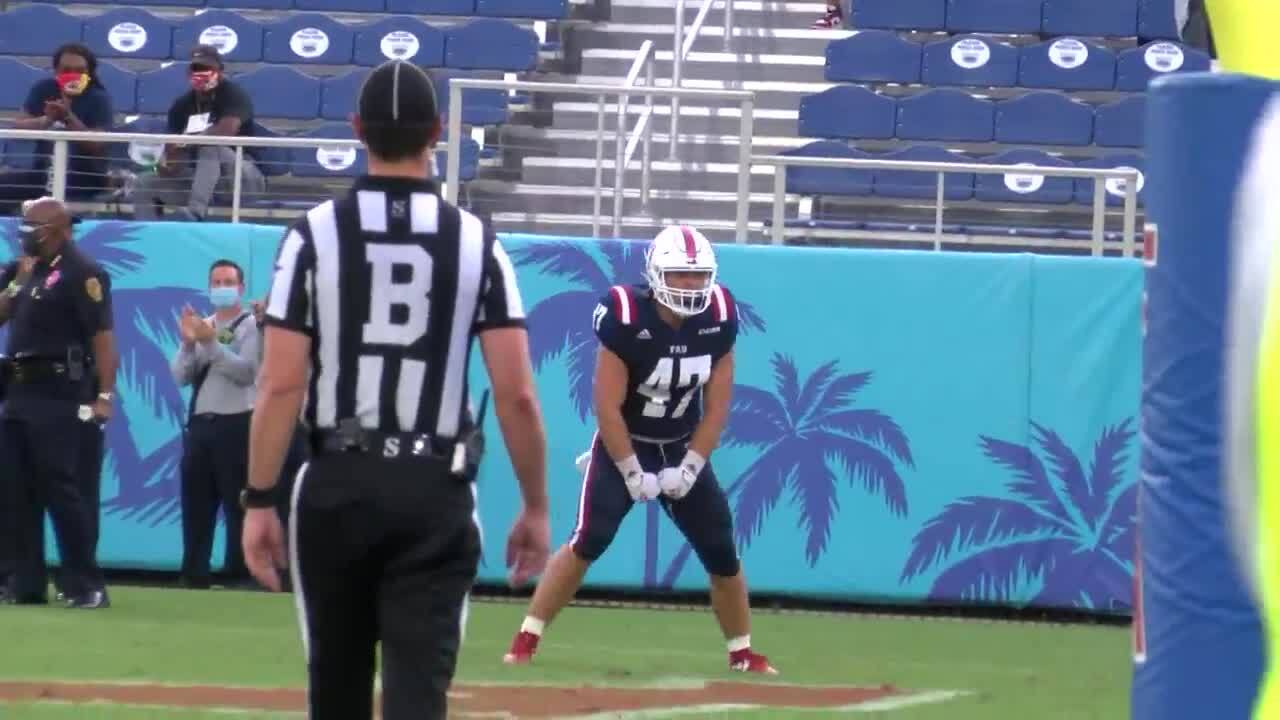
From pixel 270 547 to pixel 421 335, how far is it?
0.63m

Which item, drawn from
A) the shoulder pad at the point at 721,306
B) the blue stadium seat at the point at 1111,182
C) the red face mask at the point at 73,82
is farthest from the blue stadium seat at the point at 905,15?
the shoulder pad at the point at 721,306

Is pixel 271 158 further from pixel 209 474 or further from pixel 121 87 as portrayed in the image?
pixel 209 474

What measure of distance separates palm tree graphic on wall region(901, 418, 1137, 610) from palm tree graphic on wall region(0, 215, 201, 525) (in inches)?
183

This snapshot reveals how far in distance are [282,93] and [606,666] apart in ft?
29.3

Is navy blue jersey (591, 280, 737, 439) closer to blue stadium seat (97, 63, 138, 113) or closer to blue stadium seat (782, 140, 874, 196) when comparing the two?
blue stadium seat (782, 140, 874, 196)

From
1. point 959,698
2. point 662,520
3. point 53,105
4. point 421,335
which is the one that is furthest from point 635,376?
point 53,105

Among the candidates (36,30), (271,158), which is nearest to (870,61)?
(271,158)

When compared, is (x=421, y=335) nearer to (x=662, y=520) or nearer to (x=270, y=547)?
(x=270, y=547)

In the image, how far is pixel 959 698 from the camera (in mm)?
10055

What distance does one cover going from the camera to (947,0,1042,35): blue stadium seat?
770 inches

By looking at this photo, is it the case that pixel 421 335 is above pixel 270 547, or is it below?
above

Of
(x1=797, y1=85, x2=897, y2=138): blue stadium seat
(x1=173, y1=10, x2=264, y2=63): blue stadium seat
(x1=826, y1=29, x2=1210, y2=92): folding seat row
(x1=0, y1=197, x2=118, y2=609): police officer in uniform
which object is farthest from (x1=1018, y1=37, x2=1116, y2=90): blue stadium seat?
(x1=0, y1=197, x2=118, y2=609): police officer in uniform

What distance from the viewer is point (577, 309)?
1431 cm

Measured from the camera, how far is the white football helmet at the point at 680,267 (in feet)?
34.6
